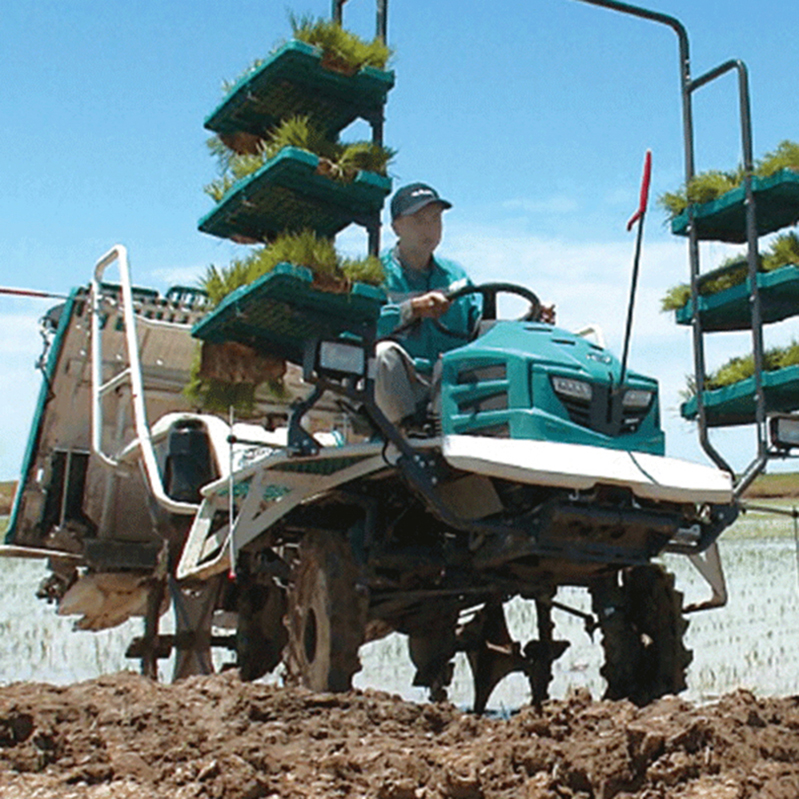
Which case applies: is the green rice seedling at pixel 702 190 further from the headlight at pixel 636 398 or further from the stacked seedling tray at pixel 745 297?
the headlight at pixel 636 398

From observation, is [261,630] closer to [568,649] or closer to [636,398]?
[636,398]

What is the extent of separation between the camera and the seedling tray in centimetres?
685

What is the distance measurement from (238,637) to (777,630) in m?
5.14

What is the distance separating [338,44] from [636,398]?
1.97 meters

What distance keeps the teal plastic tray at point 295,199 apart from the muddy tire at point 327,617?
1.33 metres

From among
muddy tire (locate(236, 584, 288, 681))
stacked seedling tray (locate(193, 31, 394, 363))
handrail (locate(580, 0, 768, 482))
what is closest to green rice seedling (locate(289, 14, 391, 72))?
stacked seedling tray (locate(193, 31, 394, 363))

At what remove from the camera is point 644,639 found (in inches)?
264

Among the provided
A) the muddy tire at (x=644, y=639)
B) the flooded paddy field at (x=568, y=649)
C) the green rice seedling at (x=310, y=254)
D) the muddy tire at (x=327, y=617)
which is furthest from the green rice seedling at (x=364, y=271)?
the flooded paddy field at (x=568, y=649)

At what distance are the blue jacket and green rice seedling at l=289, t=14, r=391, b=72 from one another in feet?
2.74

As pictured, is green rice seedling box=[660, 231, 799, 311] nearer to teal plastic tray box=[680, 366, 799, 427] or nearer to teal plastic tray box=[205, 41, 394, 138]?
teal plastic tray box=[680, 366, 799, 427]

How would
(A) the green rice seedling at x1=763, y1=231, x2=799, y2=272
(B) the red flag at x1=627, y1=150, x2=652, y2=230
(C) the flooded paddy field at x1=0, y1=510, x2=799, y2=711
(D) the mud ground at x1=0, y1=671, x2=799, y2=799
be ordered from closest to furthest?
(D) the mud ground at x1=0, y1=671, x2=799, y2=799
(B) the red flag at x1=627, y1=150, x2=652, y2=230
(A) the green rice seedling at x1=763, y1=231, x2=799, y2=272
(C) the flooded paddy field at x1=0, y1=510, x2=799, y2=711

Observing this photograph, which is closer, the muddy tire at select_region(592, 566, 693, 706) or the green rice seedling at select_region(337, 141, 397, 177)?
the green rice seedling at select_region(337, 141, 397, 177)

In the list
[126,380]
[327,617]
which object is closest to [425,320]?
[327,617]

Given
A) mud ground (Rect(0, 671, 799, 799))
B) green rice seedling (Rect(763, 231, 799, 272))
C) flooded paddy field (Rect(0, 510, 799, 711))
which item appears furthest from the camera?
flooded paddy field (Rect(0, 510, 799, 711))
